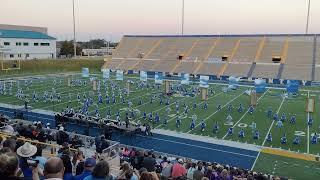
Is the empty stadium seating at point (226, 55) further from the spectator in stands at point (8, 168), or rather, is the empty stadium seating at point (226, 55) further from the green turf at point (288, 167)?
the spectator in stands at point (8, 168)

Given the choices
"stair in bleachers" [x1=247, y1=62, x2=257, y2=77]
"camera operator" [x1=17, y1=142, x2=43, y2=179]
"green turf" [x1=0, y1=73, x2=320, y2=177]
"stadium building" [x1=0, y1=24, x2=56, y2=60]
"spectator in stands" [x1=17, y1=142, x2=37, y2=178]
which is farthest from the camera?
"stadium building" [x1=0, y1=24, x2=56, y2=60]

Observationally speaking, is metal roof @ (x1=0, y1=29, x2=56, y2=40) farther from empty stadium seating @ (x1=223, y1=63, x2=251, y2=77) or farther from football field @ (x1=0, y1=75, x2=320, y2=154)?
empty stadium seating @ (x1=223, y1=63, x2=251, y2=77)

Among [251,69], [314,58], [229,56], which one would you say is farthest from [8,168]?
[229,56]

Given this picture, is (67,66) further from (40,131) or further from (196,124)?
(40,131)

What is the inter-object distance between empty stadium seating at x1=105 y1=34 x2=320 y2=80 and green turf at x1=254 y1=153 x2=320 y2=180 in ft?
99.2

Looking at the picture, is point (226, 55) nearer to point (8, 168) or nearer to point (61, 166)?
point (61, 166)

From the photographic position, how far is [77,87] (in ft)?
119

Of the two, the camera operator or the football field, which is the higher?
the camera operator

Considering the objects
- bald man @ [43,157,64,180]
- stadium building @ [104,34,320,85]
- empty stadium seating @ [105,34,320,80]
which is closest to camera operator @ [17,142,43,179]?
bald man @ [43,157,64,180]

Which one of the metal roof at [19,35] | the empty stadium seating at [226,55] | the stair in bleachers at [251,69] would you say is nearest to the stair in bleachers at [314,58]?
the empty stadium seating at [226,55]

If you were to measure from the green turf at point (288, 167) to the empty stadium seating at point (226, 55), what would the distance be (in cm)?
3023

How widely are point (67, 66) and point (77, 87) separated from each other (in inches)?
902

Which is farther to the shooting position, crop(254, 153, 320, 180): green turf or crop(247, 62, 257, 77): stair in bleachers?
crop(247, 62, 257, 77): stair in bleachers

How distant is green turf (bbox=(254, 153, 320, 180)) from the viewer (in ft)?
44.2
